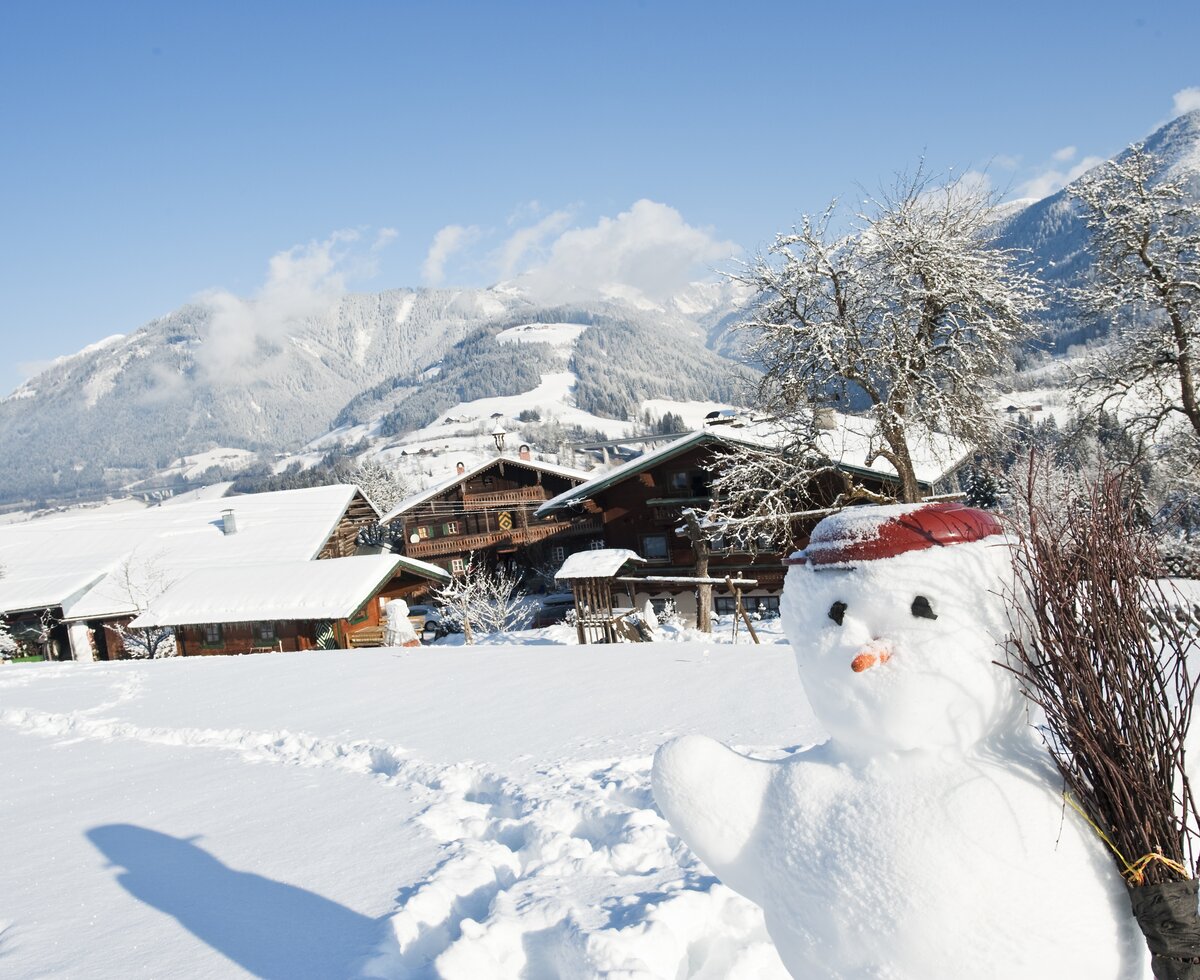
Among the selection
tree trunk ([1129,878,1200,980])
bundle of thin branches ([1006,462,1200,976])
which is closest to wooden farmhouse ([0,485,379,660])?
bundle of thin branches ([1006,462,1200,976])

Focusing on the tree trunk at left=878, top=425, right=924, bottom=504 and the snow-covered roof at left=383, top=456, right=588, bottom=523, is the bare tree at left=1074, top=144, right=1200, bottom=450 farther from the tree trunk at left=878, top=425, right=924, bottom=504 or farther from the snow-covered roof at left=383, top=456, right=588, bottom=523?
the snow-covered roof at left=383, top=456, right=588, bottom=523

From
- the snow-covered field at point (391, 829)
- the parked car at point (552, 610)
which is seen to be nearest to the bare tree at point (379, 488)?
the parked car at point (552, 610)

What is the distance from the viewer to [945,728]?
7.05 feet

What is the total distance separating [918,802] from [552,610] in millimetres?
28886

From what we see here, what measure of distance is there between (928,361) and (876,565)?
13462mm

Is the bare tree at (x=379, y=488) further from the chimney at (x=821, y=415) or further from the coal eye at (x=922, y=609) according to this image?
the coal eye at (x=922, y=609)

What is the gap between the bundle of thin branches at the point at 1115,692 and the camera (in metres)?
1.93

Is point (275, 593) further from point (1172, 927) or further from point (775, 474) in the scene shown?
point (1172, 927)

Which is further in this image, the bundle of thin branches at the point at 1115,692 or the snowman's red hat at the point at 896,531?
the snowman's red hat at the point at 896,531

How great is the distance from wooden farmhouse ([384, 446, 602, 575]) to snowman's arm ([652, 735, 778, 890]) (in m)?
34.3

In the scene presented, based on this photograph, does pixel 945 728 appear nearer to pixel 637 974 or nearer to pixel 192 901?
pixel 637 974

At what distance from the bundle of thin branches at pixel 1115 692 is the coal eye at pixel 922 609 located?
237 mm

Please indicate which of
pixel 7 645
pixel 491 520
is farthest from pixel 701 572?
pixel 7 645

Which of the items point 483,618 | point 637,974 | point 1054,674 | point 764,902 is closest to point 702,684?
point 637,974
